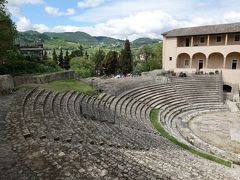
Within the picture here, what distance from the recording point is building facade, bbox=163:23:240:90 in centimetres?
3781

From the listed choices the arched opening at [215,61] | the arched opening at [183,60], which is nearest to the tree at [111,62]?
the arched opening at [183,60]

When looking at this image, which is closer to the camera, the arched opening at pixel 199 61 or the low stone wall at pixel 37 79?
the low stone wall at pixel 37 79

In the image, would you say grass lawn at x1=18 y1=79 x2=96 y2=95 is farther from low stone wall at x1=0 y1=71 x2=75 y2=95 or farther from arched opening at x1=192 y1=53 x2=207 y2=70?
arched opening at x1=192 y1=53 x2=207 y2=70

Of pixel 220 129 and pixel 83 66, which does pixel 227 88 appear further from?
pixel 83 66

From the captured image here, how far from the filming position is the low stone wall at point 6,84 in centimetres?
1934

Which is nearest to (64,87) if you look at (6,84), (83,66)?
(6,84)

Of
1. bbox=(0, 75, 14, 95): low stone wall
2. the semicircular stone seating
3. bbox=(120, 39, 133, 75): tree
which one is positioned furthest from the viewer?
bbox=(120, 39, 133, 75): tree

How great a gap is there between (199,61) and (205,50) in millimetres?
2731

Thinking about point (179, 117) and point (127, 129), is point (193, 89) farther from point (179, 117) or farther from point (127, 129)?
point (127, 129)

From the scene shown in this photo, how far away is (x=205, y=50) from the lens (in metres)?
39.8

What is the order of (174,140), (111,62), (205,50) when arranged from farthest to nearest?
(111,62) < (205,50) < (174,140)

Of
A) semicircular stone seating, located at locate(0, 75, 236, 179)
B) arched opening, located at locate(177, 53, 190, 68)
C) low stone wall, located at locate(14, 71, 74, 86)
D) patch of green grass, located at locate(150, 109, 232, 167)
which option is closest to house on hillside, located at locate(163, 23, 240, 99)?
arched opening, located at locate(177, 53, 190, 68)

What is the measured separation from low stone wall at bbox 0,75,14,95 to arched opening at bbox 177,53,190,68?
29.4 m

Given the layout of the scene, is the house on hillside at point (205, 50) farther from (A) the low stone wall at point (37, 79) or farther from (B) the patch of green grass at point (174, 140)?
(A) the low stone wall at point (37, 79)
